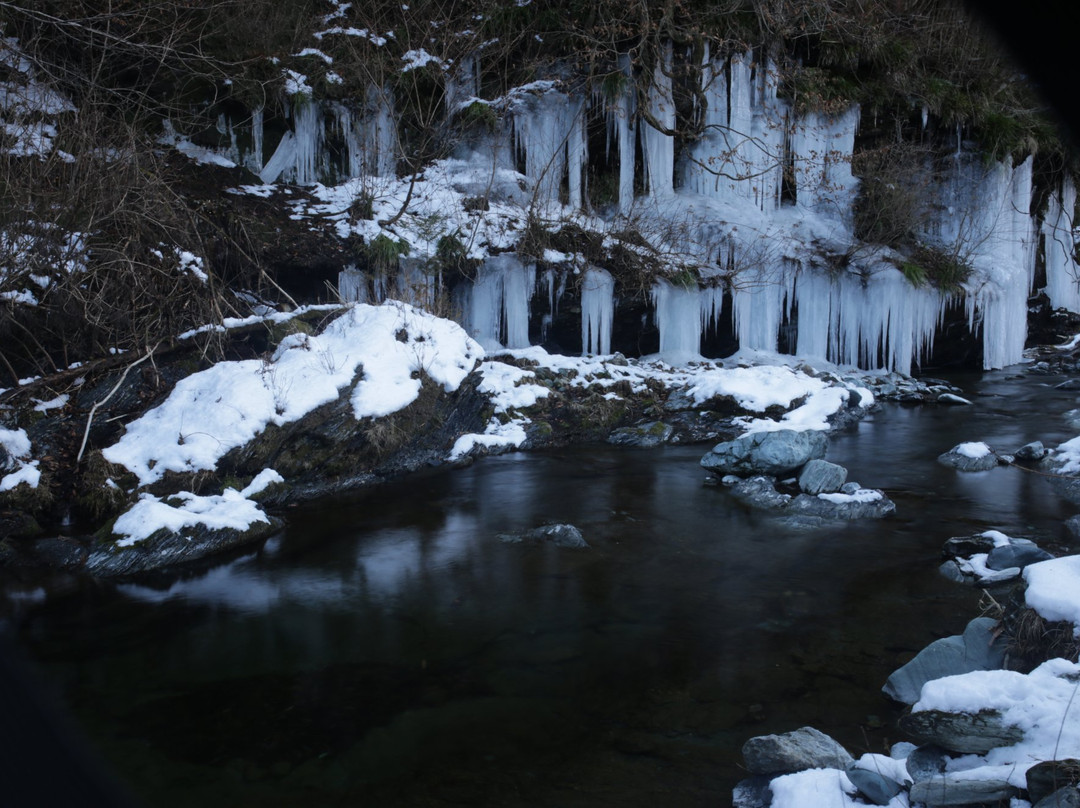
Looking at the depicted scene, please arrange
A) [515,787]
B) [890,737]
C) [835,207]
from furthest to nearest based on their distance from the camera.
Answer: [835,207], [890,737], [515,787]

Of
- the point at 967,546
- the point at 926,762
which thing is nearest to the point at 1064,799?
the point at 926,762

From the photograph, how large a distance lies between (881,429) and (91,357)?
976 cm

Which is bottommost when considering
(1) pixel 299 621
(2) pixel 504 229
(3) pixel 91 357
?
(1) pixel 299 621

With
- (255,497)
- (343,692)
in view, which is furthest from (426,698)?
(255,497)

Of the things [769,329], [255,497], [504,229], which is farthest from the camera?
[769,329]

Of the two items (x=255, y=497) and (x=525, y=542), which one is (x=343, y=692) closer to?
(x=525, y=542)

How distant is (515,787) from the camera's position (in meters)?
3.15

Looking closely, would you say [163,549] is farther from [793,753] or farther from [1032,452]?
[1032,452]

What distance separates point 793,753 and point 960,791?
67 cm

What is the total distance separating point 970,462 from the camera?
27.1 ft

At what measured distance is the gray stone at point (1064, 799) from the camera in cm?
210

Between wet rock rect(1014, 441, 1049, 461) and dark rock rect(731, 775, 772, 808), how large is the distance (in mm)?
7004

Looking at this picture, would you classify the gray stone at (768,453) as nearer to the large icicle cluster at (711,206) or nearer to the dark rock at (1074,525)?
the dark rock at (1074,525)

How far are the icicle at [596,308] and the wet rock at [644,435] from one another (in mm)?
3111
